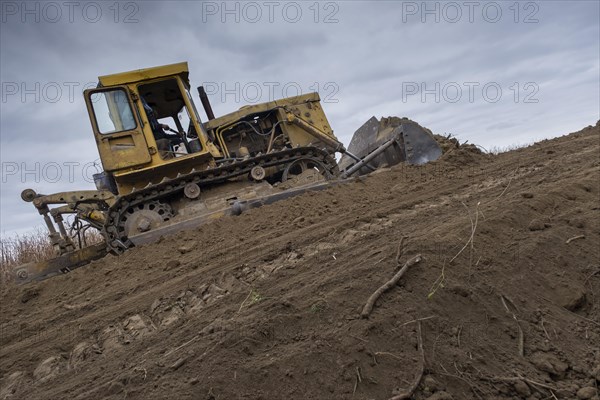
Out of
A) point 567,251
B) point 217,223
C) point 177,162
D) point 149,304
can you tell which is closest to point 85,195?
point 177,162

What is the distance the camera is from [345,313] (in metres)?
2.63

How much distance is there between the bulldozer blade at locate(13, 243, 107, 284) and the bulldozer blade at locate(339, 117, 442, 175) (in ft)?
17.1

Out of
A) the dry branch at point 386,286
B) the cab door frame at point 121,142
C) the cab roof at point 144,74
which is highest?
the cab roof at point 144,74

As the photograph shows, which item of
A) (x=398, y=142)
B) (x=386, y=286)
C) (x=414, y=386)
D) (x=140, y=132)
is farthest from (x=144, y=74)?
(x=414, y=386)

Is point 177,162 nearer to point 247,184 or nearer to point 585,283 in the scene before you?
point 247,184

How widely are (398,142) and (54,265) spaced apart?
6.17m

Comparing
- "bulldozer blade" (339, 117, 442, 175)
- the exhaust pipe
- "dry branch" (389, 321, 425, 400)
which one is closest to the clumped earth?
"dry branch" (389, 321, 425, 400)

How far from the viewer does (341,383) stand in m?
2.19

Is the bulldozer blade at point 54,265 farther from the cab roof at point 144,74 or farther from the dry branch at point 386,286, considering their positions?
the dry branch at point 386,286

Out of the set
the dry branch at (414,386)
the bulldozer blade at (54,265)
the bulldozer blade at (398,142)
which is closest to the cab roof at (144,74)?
the bulldozer blade at (54,265)

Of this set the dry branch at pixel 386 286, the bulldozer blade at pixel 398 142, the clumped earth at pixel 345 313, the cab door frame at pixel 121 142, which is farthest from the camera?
the bulldozer blade at pixel 398 142

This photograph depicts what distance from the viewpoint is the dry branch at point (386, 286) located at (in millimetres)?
2576

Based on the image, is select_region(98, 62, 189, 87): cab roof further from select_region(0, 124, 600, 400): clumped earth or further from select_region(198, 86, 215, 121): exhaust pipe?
select_region(0, 124, 600, 400): clumped earth

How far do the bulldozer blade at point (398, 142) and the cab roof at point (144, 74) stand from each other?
3.90 meters
